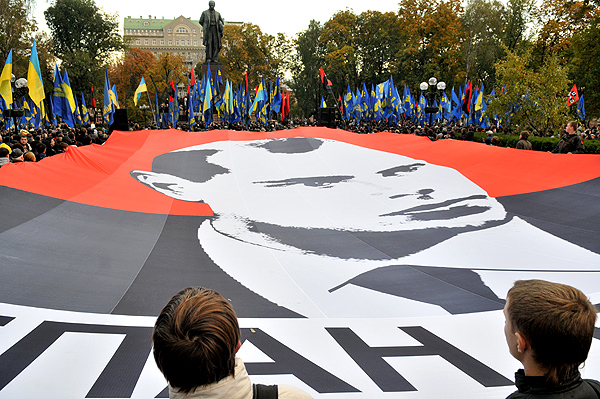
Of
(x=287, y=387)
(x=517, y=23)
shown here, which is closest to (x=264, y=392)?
(x=287, y=387)

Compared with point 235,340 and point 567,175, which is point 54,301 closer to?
point 235,340

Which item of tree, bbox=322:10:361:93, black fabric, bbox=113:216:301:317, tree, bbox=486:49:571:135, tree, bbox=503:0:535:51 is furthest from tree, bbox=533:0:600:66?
black fabric, bbox=113:216:301:317

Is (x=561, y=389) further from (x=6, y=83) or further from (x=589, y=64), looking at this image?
(x=589, y=64)

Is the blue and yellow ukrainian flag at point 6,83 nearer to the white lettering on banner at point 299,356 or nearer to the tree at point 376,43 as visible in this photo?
the white lettering on banner at point 299,356

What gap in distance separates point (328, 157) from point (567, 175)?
16.7 feet

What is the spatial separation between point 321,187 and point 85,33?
6362 centimetres

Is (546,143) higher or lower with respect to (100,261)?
higher

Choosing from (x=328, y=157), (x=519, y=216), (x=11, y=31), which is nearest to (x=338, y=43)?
(x=11, y=31)

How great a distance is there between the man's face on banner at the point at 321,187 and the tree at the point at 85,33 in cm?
5306

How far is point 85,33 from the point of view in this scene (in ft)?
201

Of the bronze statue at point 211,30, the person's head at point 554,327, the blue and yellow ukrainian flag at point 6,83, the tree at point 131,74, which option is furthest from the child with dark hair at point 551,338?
the tree at point 131,74

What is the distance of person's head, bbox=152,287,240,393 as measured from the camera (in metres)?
1.40

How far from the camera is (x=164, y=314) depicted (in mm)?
1487

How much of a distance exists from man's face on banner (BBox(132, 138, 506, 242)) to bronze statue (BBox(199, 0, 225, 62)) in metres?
18.1
